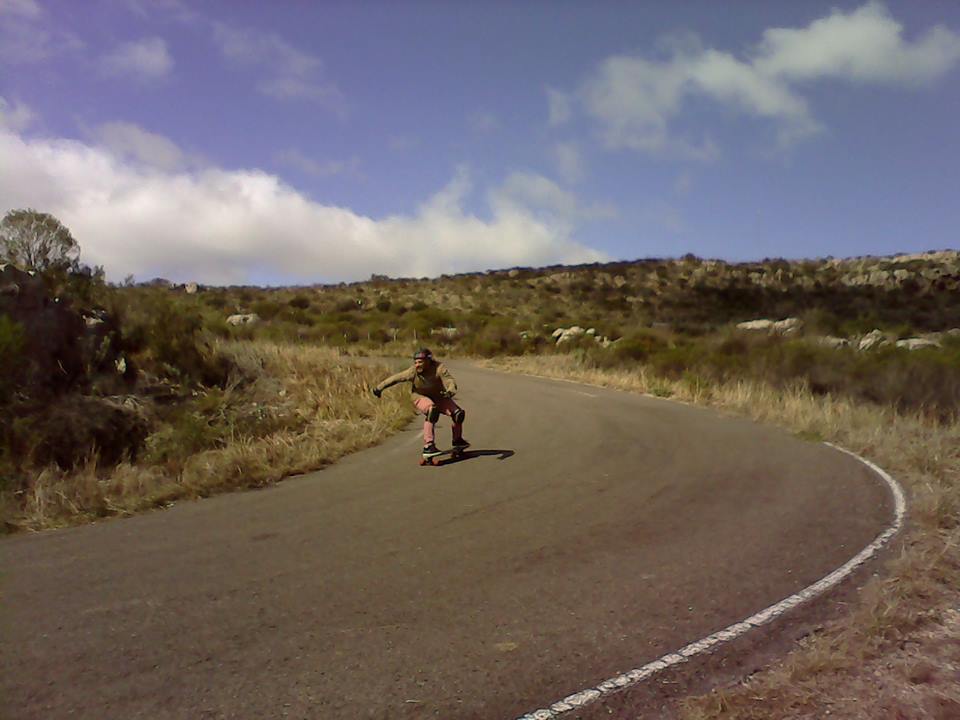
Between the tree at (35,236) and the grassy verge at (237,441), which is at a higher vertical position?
the tree at (35,236)

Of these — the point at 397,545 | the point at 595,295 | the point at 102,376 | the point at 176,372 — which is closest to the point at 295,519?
the point at 397,545

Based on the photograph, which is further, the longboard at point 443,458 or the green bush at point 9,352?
the longboard at point 443,458

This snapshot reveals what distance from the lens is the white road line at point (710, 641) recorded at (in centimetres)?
386

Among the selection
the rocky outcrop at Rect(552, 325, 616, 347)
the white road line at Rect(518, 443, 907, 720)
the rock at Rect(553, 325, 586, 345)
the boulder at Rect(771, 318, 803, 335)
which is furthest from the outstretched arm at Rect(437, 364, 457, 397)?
the rock at Rect(553, 325, 586, 345)

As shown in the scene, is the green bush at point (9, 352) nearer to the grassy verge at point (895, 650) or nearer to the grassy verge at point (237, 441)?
the grassy verge at point (237, 441)

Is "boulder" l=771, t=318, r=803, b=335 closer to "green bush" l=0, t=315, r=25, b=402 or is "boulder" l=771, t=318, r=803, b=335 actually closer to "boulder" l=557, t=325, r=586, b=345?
"boulder" l=557, t=325, r=586, b=345

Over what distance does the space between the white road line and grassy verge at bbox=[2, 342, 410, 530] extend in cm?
615

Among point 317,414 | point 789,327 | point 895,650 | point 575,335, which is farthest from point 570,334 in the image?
point 895,650

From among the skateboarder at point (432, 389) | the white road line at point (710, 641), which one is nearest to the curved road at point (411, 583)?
the white road line at point (710, 641)

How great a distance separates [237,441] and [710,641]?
27.6 feet

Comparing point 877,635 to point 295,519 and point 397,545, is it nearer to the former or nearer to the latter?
point 397,545

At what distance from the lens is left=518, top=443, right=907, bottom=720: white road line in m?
3.86

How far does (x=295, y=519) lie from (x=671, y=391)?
15018mm

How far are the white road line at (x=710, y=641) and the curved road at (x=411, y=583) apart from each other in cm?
8
